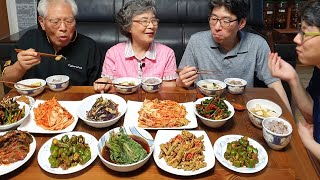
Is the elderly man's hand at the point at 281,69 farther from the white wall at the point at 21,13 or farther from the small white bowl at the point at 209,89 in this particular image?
the white wall at the point at 21,13

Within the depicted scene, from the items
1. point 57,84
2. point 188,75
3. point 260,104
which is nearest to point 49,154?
point 57,84

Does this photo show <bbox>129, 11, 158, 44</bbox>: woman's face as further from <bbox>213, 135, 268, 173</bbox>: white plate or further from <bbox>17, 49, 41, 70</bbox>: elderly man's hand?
<bbox>213, 135, 268, 173</bbox>: white plate

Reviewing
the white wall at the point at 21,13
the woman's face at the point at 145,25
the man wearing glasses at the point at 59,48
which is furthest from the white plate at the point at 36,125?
the white wall at the point at 21,13

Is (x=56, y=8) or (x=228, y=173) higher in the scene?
(x=56, y=8)

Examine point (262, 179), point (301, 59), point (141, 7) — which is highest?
point (141, 7)

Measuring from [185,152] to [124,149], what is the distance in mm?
245

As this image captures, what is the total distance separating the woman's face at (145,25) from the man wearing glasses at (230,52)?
36 cm

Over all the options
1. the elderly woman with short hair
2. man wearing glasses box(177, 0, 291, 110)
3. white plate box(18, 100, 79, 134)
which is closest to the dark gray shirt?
man wearing glasses box(177, 0, 291, 110)

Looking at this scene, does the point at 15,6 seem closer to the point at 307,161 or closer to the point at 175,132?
the point at 175,132

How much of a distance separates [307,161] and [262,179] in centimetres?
24

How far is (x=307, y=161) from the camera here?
120 centimetres

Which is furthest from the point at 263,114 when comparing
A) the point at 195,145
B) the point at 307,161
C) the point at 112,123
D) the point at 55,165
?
the point at 55,165

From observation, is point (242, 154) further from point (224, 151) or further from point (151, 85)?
point (151, 85)

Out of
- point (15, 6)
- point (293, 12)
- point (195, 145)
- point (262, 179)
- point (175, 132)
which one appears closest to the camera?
point (262, 179)
